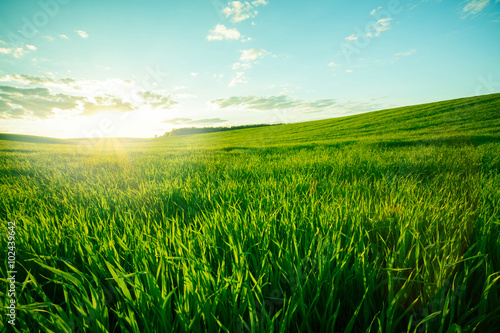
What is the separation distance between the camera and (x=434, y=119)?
15.8 metres

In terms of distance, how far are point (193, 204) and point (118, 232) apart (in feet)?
2.26

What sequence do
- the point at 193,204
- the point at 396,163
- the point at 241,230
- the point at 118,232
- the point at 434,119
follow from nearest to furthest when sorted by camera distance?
the point at 241,230
the point at 118,232
the point at 193,204
the point at 396,163
the point at 434,119

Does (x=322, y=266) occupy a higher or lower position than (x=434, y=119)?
lower

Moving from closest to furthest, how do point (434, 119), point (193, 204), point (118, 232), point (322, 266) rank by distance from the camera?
1. point (322, 266)
2. point (118, 232)
3. point (193, 204)
4. point (434, 119)

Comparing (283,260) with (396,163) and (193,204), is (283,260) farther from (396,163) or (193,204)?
(396,163)

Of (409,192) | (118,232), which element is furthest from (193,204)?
(409,192)

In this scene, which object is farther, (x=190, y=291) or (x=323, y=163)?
(x=323, y=163)

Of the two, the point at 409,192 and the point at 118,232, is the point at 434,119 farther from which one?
the point at 118,232

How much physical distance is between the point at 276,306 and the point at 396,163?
381cm

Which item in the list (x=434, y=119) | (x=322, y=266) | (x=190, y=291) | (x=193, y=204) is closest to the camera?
(x=190, y=291)

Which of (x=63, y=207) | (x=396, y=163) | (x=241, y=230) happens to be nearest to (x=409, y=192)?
(x=241, y=230)

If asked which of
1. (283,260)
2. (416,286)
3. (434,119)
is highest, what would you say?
(434,119)

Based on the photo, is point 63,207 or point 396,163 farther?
point 396,163

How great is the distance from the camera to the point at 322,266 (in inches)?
36.1
